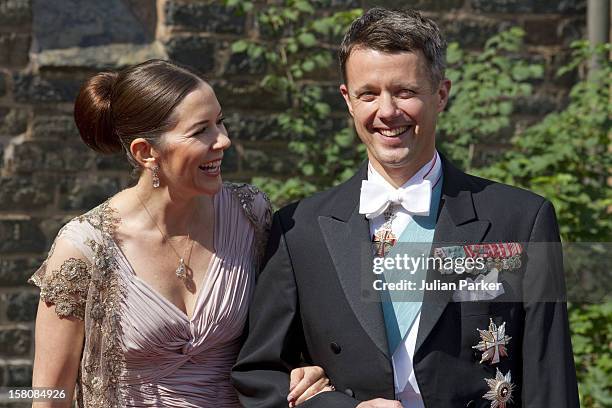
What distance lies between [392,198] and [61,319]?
3.53 ft

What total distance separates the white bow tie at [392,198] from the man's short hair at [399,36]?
1.02ft

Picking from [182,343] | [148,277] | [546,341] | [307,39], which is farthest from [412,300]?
[307,39]

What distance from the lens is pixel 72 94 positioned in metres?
6.38

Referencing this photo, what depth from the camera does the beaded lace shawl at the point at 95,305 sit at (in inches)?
134

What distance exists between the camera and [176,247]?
359 centimetres

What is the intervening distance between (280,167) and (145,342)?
10.6 ft

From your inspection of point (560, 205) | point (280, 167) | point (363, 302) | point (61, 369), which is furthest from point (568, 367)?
point (280, 167)

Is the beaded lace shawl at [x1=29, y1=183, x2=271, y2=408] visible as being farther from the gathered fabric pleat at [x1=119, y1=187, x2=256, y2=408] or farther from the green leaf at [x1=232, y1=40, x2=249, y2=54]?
the green leaf at [x1=232, y1=40, x2=249, y2=54]

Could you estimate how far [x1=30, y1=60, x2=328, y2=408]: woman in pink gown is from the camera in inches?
135

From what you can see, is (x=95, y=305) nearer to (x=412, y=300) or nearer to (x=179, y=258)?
(x=179, y=258)

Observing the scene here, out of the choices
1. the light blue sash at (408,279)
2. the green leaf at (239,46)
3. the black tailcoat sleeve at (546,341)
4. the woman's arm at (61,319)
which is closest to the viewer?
the black tailcoat sleeve at (546,341)

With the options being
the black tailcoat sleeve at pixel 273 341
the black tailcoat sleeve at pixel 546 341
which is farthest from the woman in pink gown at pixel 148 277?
the black tailcoat sleeve at pixel 546 341

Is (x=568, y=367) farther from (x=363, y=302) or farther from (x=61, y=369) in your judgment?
(x=61, y=369)

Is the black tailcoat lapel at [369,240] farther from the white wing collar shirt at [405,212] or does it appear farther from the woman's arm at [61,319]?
the woman's arm at [61,319]
